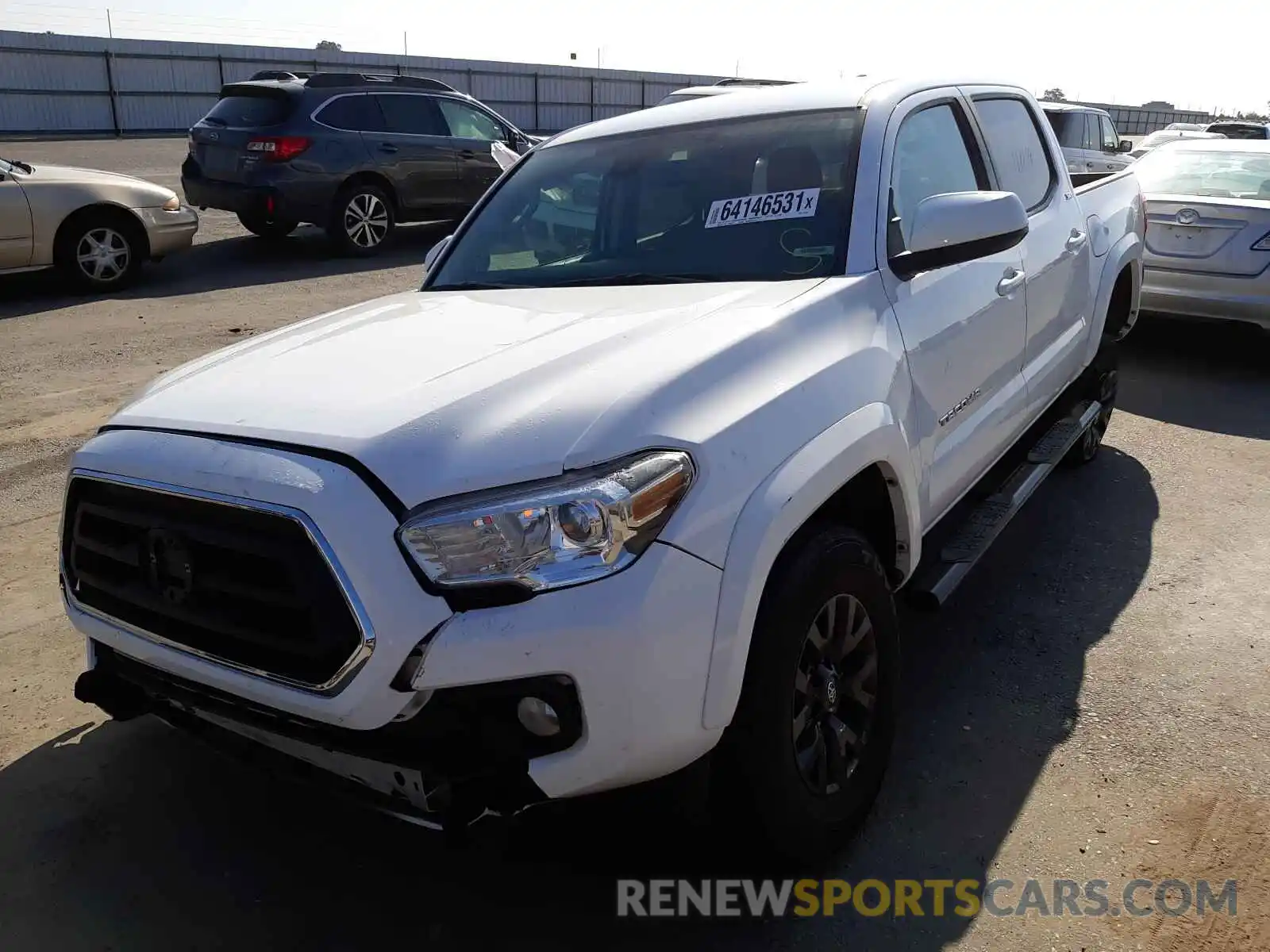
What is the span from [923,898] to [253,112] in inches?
429

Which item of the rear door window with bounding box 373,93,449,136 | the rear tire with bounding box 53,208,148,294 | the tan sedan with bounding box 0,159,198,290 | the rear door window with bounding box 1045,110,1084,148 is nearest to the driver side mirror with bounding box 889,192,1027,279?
the tan sedan with bounding box 0,159,198,290

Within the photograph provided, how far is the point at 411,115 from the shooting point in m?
12.0

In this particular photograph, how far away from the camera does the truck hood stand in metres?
2.08

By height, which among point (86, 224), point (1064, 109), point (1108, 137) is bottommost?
point (86, 224)

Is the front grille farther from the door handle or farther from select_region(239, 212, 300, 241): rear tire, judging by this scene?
select_region(239, 212, 300, 241): rear tire

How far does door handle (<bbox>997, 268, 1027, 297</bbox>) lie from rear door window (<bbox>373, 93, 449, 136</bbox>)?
30.8ft

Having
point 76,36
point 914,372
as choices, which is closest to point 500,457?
point 914,372

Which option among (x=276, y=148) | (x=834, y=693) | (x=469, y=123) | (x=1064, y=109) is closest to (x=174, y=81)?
(x=469, y=123)

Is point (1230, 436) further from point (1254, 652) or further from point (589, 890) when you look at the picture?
point (589, 890)

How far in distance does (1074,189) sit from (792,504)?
3467 millimetres

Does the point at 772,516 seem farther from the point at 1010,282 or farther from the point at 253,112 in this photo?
the point at 253,112

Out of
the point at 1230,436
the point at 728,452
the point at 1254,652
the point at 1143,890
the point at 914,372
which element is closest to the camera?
the point at 728,452

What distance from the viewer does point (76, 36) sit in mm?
27547

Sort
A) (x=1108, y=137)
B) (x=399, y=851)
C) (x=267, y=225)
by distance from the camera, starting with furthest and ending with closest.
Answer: (x=1108, y=137), (x=267, y=225), (x=399, y=851)
